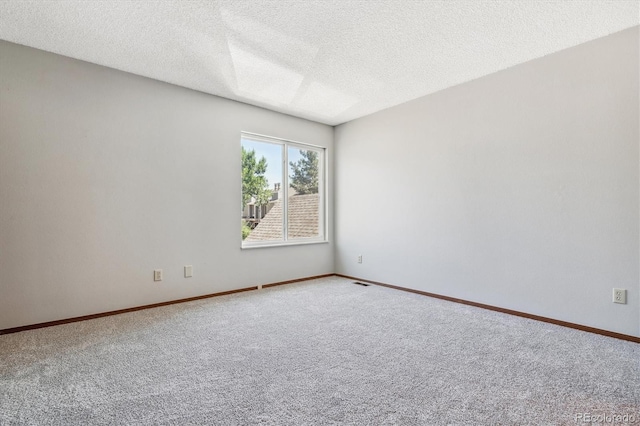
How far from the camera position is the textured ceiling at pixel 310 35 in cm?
225

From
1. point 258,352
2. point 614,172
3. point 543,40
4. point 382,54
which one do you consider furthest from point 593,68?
point 258,352

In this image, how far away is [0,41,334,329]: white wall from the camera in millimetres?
2721

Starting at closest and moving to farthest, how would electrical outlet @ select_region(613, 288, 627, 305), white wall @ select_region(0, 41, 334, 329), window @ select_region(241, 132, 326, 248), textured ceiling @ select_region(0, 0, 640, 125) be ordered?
textured ceiling @ select_region(0, 0, 640, 125)
electrical outlet @ select_region(613, 288, 627, 305)
white wall @ select_region(0, 41, 334, 329)
window @ select_region(241, 132, 326, 248)

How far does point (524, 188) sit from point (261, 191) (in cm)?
303

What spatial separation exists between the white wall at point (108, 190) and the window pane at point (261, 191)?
0.62ft

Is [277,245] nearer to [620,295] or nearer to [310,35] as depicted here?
[310,35]

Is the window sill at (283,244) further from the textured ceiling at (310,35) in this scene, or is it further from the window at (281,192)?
the textured ceiling at (310,35)

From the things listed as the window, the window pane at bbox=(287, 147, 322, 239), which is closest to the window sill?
the window

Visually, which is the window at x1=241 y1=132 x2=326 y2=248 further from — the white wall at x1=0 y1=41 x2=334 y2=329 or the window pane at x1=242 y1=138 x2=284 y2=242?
the white wall at x1=0 y1=41 x2=334 y2=329

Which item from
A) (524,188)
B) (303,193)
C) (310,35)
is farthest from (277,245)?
(524,188)

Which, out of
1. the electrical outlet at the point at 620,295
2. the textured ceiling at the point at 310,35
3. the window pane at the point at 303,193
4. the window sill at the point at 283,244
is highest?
the textured ceiling at the point at 310,35

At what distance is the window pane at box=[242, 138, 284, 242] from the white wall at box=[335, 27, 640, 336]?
1358 mm

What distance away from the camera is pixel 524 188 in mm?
3084

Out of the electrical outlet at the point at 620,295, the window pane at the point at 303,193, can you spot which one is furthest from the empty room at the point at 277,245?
the window pane at the point at 303,193
